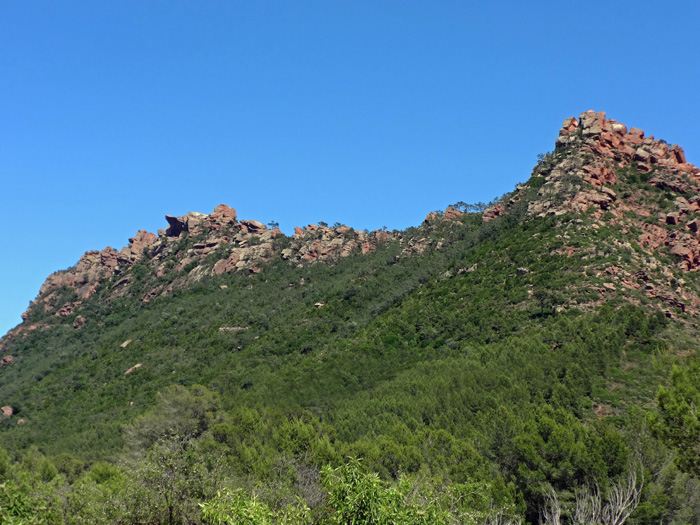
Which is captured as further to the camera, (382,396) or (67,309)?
(67,309)

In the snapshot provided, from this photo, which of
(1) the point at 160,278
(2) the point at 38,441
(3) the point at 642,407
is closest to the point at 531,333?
(3) the point at 642,407

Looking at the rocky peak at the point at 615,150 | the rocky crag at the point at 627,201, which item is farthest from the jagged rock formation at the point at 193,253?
the rocky peak at the point at 615,150

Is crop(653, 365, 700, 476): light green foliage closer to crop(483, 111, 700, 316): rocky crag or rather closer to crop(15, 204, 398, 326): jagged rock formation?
crop(483, 111, 700, 316): rocky crag

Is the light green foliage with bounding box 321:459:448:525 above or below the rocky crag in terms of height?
below

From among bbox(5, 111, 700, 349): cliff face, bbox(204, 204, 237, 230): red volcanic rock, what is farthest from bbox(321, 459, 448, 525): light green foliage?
bbox(204, 204, 237, 230): red volcanic rock

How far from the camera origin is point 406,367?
5744 cm

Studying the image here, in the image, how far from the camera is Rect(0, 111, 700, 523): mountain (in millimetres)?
24141

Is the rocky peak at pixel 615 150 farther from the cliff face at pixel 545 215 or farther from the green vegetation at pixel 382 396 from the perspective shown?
the green vegetation at pixel 382 396

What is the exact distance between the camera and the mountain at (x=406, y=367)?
24.1 m

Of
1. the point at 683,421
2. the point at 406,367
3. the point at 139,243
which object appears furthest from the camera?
the point at 139,243

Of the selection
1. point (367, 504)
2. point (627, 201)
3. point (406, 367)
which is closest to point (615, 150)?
point (627, 201)

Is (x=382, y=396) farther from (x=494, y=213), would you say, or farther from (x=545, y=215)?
(x=494, y=213)

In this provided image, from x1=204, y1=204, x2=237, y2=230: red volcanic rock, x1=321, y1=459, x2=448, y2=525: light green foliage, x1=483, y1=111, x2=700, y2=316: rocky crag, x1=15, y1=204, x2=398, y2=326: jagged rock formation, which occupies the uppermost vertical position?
x1=204, y1=204, x2=237, y2=230: red volcanic rock

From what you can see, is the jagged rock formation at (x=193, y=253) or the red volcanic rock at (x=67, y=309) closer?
the jagged rock formation at (x=193, y=253)
